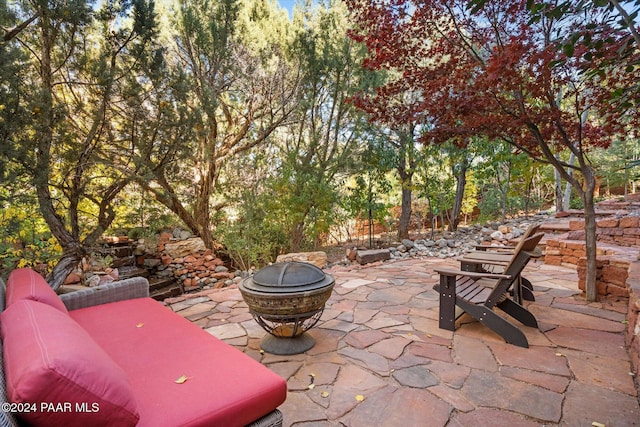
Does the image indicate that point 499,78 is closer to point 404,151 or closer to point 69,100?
point 404,151

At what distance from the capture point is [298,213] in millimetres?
5941

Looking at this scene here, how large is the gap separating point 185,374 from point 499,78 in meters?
3.05

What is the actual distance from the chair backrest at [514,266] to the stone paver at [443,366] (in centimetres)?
34

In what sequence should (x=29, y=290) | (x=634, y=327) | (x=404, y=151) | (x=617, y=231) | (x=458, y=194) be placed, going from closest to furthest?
(x=29, y=290) < (x=634, y=327) < (x=617, y=231) < (x=404, y=151) < (x=458, y=194)

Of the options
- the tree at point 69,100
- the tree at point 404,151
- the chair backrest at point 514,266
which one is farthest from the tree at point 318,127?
the chair backrest at point 514,266

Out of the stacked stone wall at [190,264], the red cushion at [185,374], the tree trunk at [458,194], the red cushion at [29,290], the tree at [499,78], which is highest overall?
the tree at [499,78]

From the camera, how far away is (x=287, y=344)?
2.38 metres

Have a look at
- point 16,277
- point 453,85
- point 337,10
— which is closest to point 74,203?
point 16,277

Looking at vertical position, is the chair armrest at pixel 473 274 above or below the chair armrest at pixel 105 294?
above

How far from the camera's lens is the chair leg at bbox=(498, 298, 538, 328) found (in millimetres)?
2619

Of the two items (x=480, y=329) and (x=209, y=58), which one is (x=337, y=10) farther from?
(x=480, y=329)

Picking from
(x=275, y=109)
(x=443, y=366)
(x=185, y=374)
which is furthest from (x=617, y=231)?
(x=185, y=374)

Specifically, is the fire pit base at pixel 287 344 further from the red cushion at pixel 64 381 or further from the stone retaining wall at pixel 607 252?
the stone retaining wall at pixel 607 252

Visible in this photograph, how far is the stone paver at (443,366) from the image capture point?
1.64m
